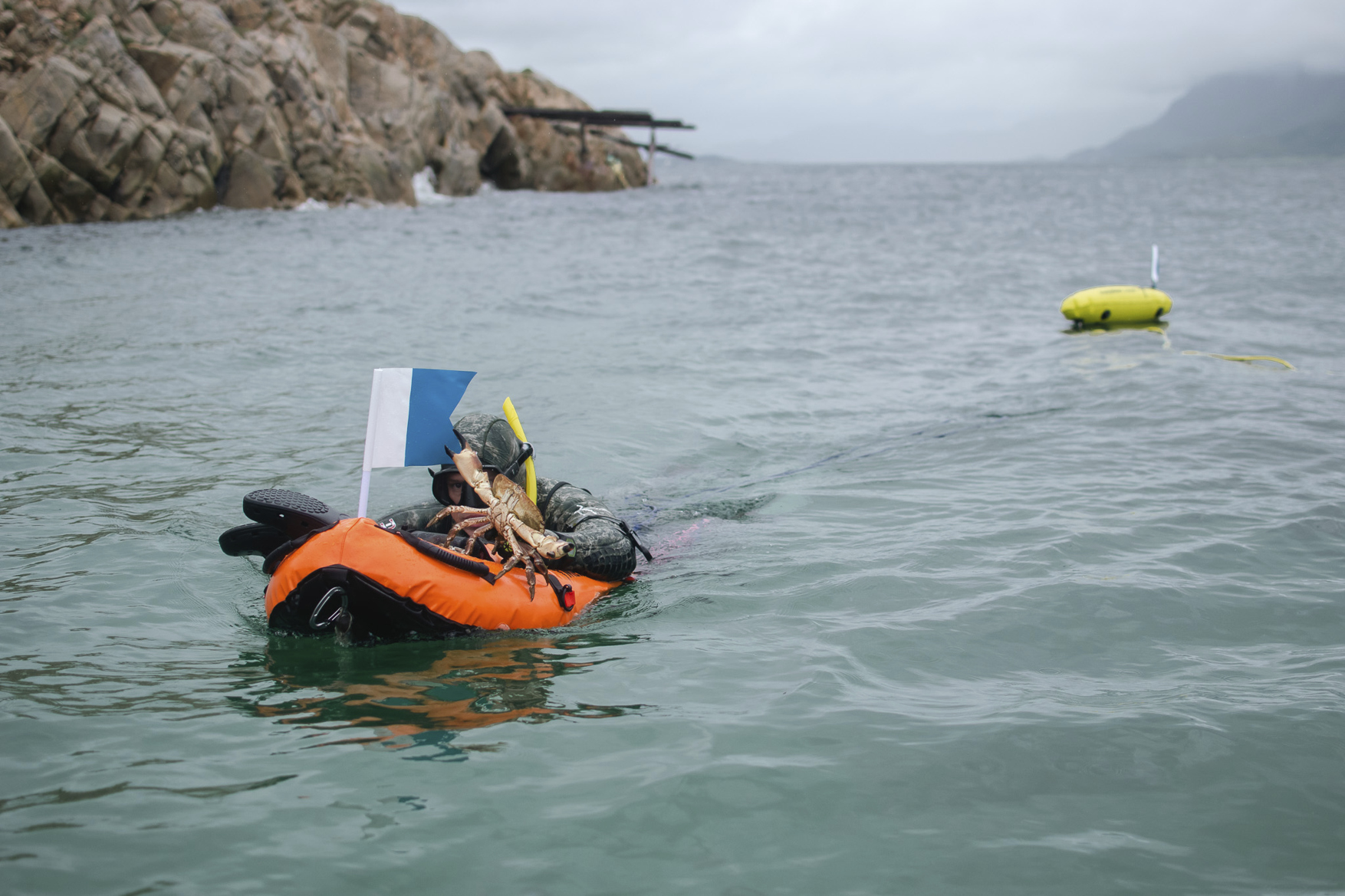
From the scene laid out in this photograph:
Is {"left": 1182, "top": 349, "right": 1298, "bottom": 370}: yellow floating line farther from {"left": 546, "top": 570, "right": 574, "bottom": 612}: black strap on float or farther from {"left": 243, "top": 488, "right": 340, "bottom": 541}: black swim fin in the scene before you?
{"left": 243, "top": 488, "right": 340, "bottom": 541}: black swim fin

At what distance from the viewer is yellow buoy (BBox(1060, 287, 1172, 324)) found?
15953 millimetres

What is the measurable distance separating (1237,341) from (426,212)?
2758 centimetres

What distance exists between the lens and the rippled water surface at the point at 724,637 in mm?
3502

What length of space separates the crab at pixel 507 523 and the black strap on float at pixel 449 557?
0.10 meters

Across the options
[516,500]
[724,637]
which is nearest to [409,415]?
[516,500]

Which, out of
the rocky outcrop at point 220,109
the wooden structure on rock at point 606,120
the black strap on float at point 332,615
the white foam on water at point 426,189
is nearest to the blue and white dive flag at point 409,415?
the black strap on float at point 332,615

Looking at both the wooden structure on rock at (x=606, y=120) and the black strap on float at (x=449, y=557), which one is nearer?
the black strap on float at (x=449, y=557)

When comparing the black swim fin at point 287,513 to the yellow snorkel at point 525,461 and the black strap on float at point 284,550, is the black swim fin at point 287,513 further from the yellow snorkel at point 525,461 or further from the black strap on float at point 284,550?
the yellow snorkel at point 525,461

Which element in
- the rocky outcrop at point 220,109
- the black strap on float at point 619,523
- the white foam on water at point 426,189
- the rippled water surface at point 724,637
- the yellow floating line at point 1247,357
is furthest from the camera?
the white foam on water at point 426,189

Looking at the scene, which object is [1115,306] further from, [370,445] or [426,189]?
[426,189]

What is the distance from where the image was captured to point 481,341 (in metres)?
14.0

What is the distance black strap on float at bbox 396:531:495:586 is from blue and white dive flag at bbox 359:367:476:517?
1.36 feet

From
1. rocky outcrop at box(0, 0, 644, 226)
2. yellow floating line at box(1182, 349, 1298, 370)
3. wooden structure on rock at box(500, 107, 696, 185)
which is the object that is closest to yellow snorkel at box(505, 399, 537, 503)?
yellow floating line at box(1182, 349, 1298, 370)

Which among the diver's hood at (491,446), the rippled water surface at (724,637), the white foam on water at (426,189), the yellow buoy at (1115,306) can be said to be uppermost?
the white foam on water at (426,189)
